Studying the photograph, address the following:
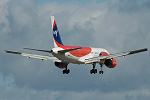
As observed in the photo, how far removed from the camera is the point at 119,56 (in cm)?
9569

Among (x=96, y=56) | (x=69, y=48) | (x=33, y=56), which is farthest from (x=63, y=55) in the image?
(x=96, y=56)

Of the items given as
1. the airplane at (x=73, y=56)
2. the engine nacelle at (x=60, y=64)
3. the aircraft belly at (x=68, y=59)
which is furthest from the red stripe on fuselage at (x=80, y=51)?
the engine nacelle at (x=60, y=64)

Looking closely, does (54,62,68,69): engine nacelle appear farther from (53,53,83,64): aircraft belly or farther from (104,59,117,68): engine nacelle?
(104,59,117,68): engine nacelle

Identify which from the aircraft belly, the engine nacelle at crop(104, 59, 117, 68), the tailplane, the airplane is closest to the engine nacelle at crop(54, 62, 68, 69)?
the airplane

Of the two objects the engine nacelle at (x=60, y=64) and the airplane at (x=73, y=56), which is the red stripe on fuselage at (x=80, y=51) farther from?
the engine nacelle at (x=60, y=64)

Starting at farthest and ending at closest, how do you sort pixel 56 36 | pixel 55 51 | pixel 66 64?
pixel 66 64, pixel 56 36, pixel 55 51

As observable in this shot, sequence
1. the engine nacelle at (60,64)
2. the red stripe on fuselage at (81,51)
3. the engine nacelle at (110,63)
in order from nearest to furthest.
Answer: the red stripe on fuselage at (81,51)
the engine nacelle at (110,63)
the engine nacelle at (60,64)

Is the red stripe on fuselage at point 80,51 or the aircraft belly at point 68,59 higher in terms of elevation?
the red stripe on fuselage at point 80,51

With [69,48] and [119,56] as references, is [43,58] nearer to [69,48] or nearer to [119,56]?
[69,48]

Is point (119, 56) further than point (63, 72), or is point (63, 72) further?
point (63, 72)

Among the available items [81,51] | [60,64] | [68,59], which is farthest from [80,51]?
[60,64]

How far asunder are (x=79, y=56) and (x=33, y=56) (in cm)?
1147

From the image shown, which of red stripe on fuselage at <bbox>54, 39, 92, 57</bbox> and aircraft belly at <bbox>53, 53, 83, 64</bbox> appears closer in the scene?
aircraft belly at <bbox>53, 53, 83, 64</bbox>

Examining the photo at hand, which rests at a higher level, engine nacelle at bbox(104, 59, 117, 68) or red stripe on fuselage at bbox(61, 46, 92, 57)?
red stripe on fuselage at bbox(61, 46, 92, 57)
